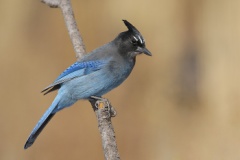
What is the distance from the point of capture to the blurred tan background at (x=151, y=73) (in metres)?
8.15

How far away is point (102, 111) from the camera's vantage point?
5.87 meters

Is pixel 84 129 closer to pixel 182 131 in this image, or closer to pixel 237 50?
pixel 182 131

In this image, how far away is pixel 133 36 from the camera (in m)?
6.63

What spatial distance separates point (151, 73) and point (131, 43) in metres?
1.66

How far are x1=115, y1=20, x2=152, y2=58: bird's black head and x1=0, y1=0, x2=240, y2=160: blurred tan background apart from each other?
1.44 m

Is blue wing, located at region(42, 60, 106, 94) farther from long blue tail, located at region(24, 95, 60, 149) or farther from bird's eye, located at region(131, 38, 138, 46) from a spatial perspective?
bird's eye, located at region(131, 38, 138, 46)

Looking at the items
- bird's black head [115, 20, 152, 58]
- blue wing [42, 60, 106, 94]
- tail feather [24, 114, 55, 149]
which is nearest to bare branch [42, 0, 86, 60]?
blue wing [42, 60, 106, 94]

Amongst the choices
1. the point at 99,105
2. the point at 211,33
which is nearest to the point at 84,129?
the point at 211,33

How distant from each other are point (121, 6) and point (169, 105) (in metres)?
1.13

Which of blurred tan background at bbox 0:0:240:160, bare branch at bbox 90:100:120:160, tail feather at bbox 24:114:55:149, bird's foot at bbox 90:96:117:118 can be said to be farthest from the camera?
blurred tan background at bbox 0:0:240:160

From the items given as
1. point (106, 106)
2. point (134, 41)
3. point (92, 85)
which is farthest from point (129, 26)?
point (106, 106)

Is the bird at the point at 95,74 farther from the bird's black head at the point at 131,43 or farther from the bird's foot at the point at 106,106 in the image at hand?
the bird's foot at the point at 106,106

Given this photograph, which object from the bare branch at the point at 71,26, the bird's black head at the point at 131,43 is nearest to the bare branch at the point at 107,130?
the bare branch at the point at 71,26

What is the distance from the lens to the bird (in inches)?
253
